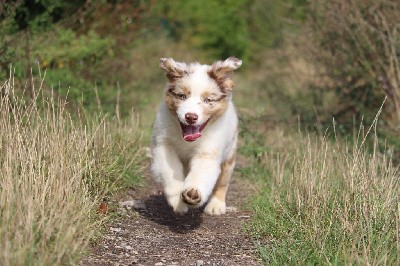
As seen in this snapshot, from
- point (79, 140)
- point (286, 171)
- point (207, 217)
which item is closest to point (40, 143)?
point (79, 140)

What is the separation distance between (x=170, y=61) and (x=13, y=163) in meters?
1.60

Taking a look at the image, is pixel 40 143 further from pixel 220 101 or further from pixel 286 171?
pixel 286 171

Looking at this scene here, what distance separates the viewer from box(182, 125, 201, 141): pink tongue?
636 cm

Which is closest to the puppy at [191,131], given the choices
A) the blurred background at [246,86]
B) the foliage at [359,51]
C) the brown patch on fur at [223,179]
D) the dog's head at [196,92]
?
the dog's head at [196,92]

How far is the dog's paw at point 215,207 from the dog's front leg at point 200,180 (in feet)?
2.54

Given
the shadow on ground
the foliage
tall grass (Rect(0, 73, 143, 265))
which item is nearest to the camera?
tall grass (Rect(0, 73, 143, 265))

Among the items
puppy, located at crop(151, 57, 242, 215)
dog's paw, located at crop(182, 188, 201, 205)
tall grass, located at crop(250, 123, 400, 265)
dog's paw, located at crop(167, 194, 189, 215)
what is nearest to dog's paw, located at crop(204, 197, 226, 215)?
tall grass, located at crop(250, 123, 400, 265)

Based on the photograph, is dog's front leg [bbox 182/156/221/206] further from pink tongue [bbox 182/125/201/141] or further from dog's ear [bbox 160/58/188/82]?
dog's ear [bbox 160/58/188/82]

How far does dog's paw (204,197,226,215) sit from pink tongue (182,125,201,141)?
3.37 feet

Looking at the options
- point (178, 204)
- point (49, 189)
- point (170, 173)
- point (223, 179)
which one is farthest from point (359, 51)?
point (49, 189)

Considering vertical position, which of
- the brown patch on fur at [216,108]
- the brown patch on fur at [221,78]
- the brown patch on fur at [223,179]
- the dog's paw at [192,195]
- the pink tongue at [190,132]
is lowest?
the brown patch on fur at [223,179]

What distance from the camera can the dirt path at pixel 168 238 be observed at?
566 cm

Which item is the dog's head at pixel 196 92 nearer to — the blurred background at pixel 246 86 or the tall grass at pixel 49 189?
the tall grass at pixel 49 189

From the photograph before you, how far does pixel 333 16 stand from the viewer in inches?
424
